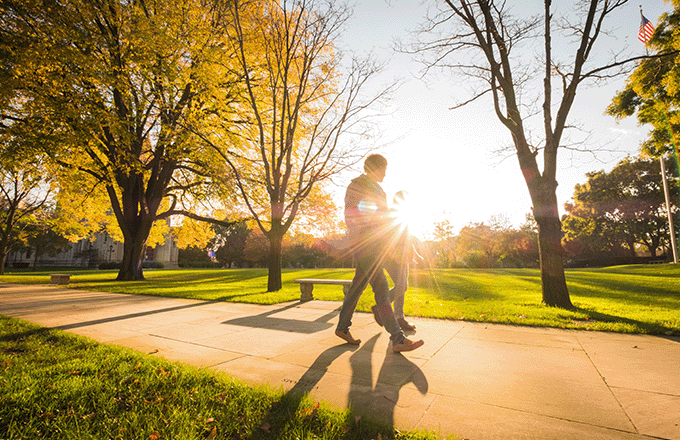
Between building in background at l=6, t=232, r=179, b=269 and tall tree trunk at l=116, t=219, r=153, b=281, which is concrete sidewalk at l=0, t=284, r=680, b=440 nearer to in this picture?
tall tree trunk at l=116, t=219, r=153, b=281

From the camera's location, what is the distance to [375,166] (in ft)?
13.0

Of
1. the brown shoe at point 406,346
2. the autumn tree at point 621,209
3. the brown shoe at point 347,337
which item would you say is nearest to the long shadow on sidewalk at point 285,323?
the brown shoe at point 347,337

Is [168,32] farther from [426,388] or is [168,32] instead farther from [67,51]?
[426,388]

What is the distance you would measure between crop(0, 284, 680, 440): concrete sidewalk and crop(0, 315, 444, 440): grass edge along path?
28 centimetres

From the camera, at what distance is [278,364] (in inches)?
123

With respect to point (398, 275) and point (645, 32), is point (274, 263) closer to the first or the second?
point (398, 275)

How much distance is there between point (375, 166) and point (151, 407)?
3.14m

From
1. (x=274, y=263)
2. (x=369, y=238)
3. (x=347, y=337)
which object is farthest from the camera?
(x=274, y=263)

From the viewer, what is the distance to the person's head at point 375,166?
3973 mm

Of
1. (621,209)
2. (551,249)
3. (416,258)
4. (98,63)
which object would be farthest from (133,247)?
(621,209)

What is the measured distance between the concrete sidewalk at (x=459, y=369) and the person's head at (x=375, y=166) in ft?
6.78

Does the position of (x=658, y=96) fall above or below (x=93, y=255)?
above

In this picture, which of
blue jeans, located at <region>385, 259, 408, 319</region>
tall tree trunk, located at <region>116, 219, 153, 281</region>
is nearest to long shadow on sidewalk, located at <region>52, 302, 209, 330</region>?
blue jeans, located at <region>385, 259, 408, 319</region>

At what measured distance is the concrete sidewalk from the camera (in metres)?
1.97
